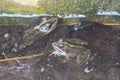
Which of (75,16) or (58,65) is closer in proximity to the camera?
(58,65)

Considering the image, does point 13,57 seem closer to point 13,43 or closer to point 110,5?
point 13,43

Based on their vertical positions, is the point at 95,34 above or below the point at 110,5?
below

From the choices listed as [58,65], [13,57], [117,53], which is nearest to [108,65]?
[117,53]
